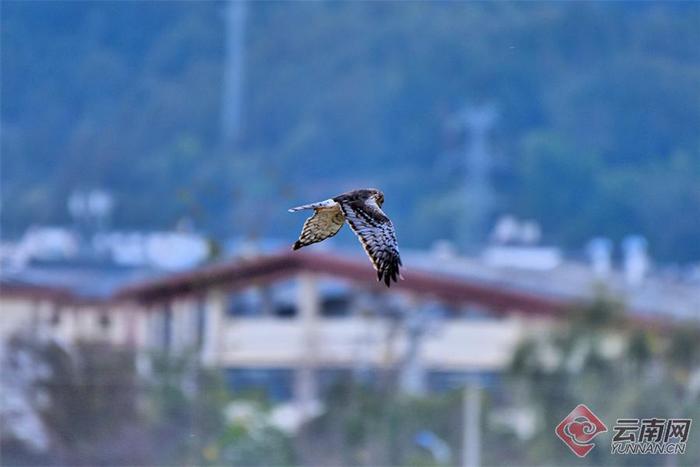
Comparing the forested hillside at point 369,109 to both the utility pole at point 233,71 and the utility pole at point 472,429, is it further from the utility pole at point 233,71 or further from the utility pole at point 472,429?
the utility pole at point 472,429

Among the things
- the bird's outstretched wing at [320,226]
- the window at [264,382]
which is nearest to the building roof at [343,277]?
the window at [264,382]

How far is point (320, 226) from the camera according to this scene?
7.70m

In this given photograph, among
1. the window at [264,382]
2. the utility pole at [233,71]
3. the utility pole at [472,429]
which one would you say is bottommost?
the utility pole at [472,429]

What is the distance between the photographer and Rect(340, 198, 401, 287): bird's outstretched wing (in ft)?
23.9

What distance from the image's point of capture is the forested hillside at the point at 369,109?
4041cm

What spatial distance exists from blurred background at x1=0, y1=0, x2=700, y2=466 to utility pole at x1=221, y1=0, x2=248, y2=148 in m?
0.13

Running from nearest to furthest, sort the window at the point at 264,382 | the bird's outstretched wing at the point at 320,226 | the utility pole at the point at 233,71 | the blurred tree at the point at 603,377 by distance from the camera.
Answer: the bird's outstretched wing at the point at 320,226
the blurred tree at the point at 603,377
the window at the point at 264,382
the utility pole at the point at 233,71

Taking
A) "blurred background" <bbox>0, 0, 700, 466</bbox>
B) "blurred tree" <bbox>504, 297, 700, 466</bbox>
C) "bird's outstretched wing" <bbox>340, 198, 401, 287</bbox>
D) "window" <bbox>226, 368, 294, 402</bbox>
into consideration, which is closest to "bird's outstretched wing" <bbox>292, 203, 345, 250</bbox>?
"bird's outstretched wing" <bbox>340, 198, 401, 287</bbox>

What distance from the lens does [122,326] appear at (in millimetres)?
29953

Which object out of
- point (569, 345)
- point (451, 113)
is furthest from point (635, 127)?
point (569, 345)

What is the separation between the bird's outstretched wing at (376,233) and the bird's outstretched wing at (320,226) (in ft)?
0.87

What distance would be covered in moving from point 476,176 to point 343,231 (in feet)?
22.0

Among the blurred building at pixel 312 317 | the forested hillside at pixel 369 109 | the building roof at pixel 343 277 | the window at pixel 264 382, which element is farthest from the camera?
the forested hillside at pixel 369 109

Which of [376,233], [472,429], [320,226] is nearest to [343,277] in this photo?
[472,429]
